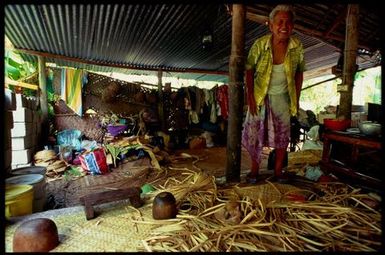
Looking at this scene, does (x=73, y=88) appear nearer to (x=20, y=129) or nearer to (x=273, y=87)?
(x=20, y=129)

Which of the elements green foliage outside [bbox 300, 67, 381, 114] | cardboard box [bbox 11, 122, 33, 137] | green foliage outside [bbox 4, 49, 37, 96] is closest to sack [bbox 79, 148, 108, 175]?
cardboard box [bbox 11, 122, 33, 137]

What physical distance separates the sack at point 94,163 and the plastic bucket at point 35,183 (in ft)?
8.58

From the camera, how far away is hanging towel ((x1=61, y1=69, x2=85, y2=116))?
277 inches

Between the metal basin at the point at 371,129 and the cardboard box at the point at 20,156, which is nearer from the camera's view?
the metal basin at the point at 371,129

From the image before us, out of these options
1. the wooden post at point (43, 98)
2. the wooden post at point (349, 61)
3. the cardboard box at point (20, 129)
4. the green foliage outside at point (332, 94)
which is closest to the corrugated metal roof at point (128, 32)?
the wooden post at point (43, 98)

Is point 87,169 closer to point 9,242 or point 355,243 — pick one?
point 9,242

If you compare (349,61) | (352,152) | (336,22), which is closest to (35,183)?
(352,152)

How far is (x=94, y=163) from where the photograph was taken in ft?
18.3

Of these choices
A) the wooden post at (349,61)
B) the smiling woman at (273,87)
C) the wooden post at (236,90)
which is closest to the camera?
the smiling woman at (273,87)

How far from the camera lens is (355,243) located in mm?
1743

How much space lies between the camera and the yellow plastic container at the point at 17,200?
6.88 ft

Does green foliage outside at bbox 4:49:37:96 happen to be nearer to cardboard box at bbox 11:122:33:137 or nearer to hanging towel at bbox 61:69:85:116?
hanging towel at bbox 61:69:85:116

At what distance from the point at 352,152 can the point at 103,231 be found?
3.13m

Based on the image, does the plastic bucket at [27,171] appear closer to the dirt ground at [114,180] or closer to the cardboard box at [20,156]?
the dirt ground at [114,180]
